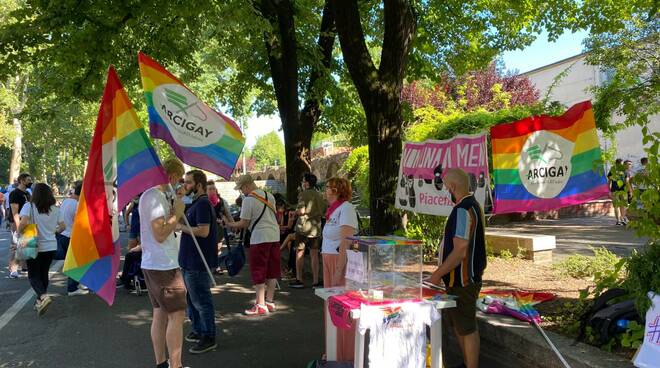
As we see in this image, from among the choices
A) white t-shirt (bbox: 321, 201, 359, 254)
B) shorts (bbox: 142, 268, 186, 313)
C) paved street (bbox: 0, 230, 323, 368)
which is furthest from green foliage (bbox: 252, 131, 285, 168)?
shorts (bbox: 142, 268, 186, 313)

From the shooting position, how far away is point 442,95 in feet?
81.5

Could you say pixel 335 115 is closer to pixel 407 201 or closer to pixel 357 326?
pixel 407 201

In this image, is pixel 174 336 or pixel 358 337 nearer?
pixel 358 337

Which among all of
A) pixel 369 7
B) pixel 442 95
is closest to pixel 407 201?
pixel 369 7

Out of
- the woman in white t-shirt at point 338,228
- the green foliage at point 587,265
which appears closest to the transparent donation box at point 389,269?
the woman in white t-shirt at point 338,228

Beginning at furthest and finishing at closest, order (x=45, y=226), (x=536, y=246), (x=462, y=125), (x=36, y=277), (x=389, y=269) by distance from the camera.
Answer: (x=462, y=125) < (x=536, y=246) < (x=45, y=226) < (x=36, y=277) < (x=389, y=269)

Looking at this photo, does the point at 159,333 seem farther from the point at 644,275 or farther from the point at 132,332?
the point at 644,275

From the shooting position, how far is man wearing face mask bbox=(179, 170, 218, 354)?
5.14m

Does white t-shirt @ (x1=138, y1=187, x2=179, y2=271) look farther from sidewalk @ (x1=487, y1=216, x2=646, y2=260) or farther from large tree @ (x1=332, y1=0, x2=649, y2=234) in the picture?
sidewalk @ (x1=487, y1=216, x2=646, y2=260)

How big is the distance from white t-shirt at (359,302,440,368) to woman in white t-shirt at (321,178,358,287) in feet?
4.12

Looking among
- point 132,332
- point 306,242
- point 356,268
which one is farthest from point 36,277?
point 356,268

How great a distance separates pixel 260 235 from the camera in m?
6.55

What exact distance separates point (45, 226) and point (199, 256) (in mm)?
3237

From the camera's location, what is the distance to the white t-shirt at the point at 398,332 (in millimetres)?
3617
